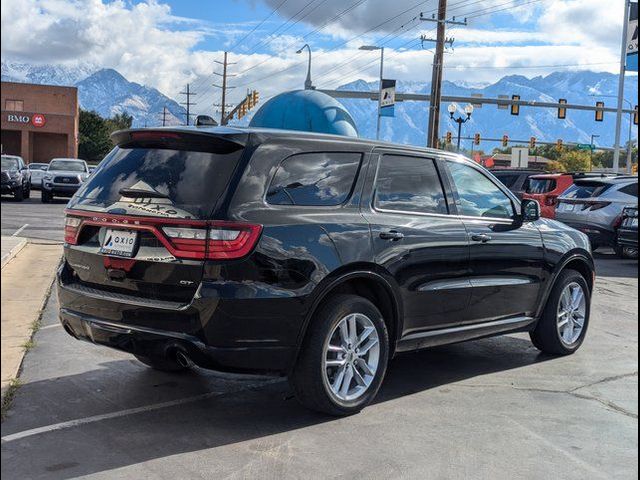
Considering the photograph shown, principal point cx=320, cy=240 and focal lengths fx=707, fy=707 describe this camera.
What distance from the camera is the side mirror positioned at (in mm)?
5867

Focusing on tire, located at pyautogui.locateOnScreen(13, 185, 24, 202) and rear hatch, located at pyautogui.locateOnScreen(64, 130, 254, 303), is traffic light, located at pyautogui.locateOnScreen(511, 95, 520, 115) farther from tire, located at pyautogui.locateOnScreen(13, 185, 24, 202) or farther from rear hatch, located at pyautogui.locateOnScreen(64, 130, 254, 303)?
rear hatch, located at pyautogui.locateOnScreen(64, 130, 254, 303)

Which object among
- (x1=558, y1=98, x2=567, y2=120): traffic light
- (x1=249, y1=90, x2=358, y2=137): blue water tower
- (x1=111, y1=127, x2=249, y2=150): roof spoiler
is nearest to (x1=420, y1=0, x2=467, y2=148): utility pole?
(x1=249, y1=90, x2=358, y2=137): blue water tower

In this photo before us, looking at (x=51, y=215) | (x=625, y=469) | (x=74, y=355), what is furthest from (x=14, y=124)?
(x=625, y=469)

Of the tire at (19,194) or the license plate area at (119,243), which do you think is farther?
the tire at (19,194)

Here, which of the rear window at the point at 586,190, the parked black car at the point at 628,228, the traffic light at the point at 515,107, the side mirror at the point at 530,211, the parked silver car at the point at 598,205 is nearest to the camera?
the side mirror at the point at 530,211

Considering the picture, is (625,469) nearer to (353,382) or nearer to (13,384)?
(353,382)

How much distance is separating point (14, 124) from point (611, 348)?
56398mm

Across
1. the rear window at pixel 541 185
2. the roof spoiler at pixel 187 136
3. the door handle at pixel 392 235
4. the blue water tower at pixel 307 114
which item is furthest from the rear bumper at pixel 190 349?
the rear window at pixel 541 185

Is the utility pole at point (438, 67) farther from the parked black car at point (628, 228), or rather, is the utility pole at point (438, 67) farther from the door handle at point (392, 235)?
the door handle at point (392, 235)

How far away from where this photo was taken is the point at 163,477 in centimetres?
354

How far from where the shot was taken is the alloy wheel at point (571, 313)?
636 cm

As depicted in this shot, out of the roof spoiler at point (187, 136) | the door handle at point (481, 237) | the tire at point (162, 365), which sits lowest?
the tire at point (162, 365)

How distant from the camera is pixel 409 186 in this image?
5.11 metres

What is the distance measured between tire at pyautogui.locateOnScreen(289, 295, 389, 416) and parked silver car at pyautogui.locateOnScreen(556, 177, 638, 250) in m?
11.1
